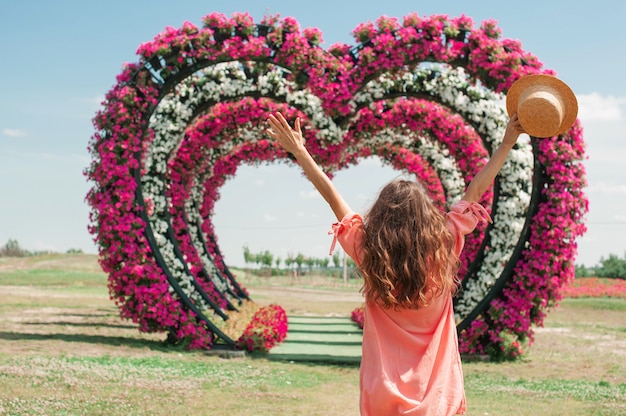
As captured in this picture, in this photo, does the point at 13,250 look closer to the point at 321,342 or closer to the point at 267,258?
the point at 267,258

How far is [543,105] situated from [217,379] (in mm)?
5495

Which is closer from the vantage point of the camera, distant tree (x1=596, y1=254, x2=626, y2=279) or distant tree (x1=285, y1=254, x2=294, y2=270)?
A: distant tree (x1=596, y1=254, x2=626, y2=279)

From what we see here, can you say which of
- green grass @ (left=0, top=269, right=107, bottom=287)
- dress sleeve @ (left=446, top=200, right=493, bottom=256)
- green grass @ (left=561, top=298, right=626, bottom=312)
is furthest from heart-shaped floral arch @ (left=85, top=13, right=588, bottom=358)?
green grass @ (left=0, top=269, right=107, bottom=287)

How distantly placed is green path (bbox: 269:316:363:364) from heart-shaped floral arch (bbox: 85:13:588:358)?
1.29 ft

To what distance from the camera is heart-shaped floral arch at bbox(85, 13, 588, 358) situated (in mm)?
9289

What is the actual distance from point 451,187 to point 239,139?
14.3 feet

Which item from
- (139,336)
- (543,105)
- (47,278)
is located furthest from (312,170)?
(47,278)

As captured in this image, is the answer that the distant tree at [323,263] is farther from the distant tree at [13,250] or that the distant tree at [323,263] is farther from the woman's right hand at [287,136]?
the woman's right hand at [287,136]

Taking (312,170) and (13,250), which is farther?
(13,250)

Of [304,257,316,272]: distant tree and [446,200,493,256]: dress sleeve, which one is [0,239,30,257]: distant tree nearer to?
[304,257,316,272]: distant tree

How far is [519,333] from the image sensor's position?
9641 millimetres

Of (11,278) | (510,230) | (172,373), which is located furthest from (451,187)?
(11,278)

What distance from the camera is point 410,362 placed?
8.98ft

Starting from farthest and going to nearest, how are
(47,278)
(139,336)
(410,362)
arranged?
(47,278)
(139,336)
(410,362)
